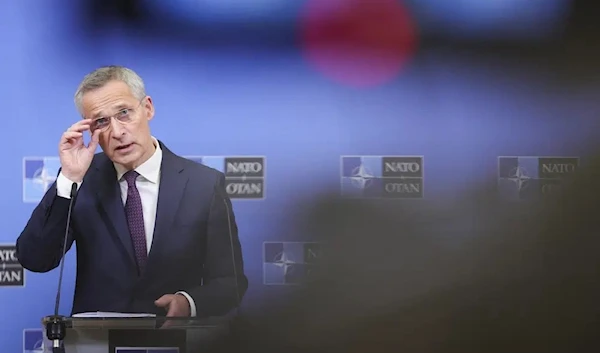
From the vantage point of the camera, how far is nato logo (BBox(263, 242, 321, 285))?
303cm

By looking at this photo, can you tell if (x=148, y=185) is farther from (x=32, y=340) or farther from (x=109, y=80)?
(x=32, y=340)

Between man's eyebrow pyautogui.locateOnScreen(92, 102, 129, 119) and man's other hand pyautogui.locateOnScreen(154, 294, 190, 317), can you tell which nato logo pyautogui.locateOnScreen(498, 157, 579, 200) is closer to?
man's other hand pyautogui.locateOnScreen(154, 294, 190, 317)

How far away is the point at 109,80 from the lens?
300 cm

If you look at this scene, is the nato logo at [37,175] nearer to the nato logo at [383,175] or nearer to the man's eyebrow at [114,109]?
the man's eyebrow at [114,109]

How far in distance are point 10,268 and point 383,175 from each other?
1420 millimetres

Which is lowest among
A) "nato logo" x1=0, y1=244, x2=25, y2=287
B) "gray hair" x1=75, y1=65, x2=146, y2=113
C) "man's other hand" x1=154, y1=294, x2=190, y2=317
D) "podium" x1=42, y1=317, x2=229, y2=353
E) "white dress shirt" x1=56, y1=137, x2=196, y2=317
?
"podium" x1=42, y1=317, x2=229, y2=353

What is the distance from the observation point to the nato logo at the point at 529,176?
306 centimetres

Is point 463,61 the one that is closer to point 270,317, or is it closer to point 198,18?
point 198,18

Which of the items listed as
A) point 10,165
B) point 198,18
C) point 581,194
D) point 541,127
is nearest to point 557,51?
point 541,127

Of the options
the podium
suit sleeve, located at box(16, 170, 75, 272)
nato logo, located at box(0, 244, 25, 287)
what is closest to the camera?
the podium

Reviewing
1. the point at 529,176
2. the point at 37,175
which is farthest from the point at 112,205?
the point at 529,176

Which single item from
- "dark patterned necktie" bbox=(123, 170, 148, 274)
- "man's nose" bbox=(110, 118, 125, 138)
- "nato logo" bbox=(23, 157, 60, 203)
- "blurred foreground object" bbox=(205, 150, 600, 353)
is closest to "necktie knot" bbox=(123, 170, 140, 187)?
"dark patterned necktie" bbox=(123, 170, 148, 274)

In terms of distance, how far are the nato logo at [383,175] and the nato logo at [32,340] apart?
123cm

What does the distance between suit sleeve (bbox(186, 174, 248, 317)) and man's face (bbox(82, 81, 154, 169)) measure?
12.6 inches
